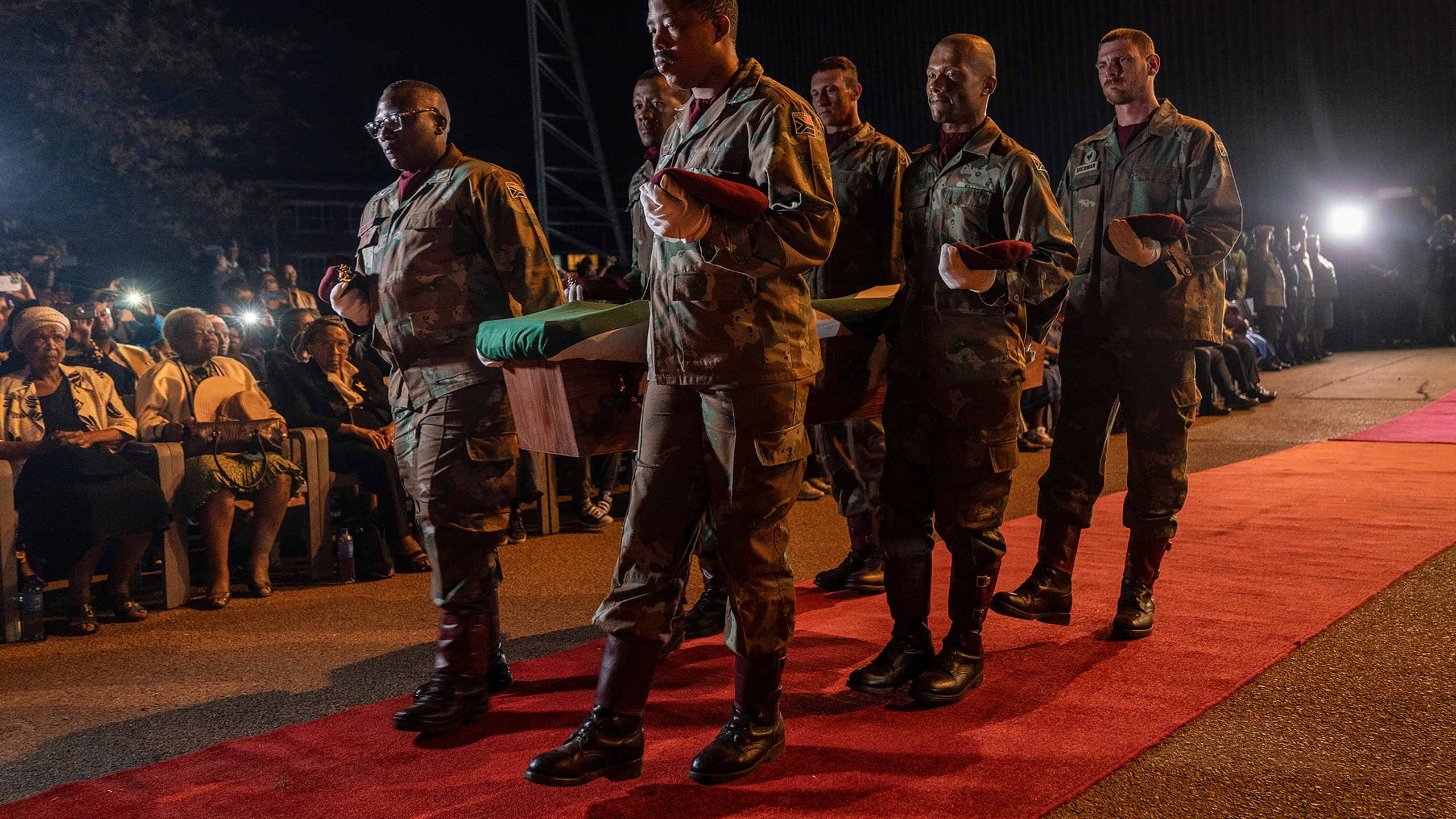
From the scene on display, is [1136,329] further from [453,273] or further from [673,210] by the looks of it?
[453,273]

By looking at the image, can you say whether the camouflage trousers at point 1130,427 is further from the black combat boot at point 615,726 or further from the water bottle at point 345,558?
the water bottle at point 345,558

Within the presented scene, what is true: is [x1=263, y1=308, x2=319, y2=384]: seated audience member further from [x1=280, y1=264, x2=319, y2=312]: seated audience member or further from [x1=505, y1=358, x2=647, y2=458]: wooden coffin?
[x1=505, y1=358, x2=647, y2=458]: wooden coffin

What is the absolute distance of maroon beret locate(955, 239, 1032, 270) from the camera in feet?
9.39

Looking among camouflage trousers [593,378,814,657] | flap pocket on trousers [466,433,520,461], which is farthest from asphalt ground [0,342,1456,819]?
flap pocket on trousers [466,433,520,461]

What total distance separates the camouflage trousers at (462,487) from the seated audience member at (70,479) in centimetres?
239

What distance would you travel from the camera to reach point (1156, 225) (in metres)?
3.39

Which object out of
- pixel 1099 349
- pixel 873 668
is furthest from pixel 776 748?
pixel 1099 349

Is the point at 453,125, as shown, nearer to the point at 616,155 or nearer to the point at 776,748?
the point at 616,155

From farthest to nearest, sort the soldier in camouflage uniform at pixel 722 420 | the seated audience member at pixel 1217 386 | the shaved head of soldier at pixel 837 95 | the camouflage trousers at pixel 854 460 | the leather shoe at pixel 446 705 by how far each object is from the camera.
Answer: 1. the seated audience member at pixel 1217 386
2. the camouflage trousers at pixel 854 460
3. the shaved head of soldier at pixel 837 95
4. the leather shoe at pixel 446 705
5. the soldier in camouflage uniform at pixel 722 420

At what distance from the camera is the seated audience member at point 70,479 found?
479 centimetres

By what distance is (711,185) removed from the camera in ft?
7.44

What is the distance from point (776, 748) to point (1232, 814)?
1027 millimetres

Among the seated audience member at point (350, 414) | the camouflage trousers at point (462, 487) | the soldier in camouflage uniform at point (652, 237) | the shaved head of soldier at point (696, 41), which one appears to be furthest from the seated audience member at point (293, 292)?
the shaved head of soldier at point (696, 41)

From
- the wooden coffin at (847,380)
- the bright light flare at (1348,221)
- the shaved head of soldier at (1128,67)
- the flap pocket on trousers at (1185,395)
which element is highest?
the bright light flare at (1348,221)
